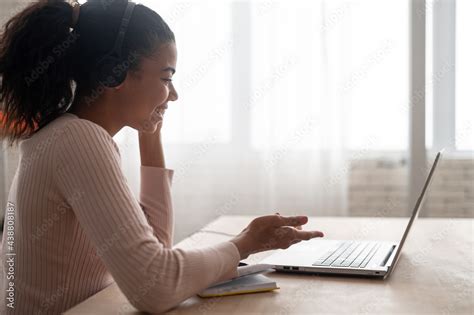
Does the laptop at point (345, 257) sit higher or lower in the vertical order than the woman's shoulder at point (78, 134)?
lower

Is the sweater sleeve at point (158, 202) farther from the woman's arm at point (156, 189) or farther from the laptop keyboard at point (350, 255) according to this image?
the laptop keyboard at point (350, 255)

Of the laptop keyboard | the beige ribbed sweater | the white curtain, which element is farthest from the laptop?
the white curtain

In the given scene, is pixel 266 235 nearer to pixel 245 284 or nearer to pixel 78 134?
pixel 245 284

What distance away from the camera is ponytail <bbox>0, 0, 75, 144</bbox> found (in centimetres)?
105

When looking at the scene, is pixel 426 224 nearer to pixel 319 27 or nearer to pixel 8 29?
pixel 8 29

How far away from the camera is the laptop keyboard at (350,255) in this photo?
117 cm

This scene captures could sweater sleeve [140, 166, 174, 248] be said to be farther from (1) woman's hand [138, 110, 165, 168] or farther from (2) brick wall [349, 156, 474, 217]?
(2) brick wall [349, 156, 474, 217]

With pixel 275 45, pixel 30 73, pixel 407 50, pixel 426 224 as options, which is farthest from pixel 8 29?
pixel 407 50

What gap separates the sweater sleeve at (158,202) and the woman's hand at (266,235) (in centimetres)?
37

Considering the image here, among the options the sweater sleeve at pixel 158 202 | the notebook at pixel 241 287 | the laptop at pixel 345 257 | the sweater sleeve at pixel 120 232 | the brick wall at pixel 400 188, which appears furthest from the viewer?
the brick wall at pixel 400 188

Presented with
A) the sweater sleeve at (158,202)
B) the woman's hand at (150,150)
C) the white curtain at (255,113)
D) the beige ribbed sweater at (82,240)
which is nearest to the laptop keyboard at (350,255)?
the beige ribbed sweater at (82,240)

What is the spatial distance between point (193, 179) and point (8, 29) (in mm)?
2055

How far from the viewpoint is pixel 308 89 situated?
294 centimetres

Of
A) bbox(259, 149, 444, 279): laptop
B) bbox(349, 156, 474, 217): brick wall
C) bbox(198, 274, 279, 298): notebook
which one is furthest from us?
bbox(349, 156, 474, 217): brick wall
